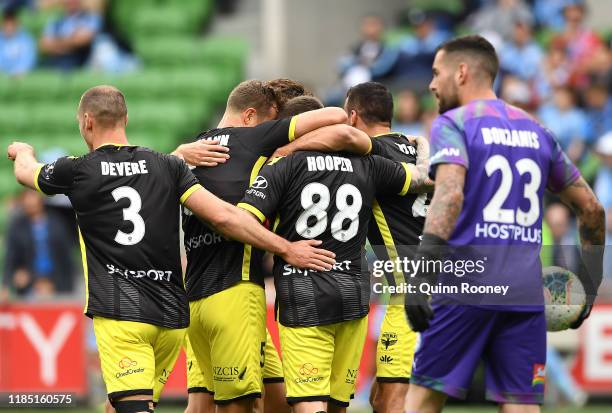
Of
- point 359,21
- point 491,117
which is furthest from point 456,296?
point 359,21

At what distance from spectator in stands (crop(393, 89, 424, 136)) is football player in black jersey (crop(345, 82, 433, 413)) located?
6798mm

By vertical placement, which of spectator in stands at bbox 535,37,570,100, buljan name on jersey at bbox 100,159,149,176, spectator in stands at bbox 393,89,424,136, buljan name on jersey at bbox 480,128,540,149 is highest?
spectator in stands at bbox 535,37,570,100

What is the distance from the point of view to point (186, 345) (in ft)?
28.1

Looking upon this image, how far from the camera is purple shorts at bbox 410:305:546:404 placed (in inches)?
264

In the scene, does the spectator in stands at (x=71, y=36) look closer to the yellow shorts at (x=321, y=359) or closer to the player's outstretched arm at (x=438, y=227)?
the yellow shorts at (x=321, y=359)

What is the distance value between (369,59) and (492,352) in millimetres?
10995

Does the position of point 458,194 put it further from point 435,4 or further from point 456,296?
point 435,4

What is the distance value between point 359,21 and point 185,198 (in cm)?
1264

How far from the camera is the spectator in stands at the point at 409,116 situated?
50.6ft

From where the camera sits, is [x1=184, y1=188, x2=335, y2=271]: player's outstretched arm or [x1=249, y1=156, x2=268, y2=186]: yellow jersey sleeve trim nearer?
[x1=184, y1=188, x2=335, y2=271]: player's outstretched arm

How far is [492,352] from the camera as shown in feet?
22.3

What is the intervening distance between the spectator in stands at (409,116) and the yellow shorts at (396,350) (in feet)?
23.6

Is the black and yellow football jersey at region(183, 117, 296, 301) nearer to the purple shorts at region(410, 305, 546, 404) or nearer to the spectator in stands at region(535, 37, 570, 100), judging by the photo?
the purple shorts at region(410, 305, 546, 404)

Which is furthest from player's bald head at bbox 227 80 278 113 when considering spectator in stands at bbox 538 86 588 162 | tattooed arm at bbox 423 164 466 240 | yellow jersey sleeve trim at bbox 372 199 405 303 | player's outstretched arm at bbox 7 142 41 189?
spectator in stands at bbox 538 86 588 162
